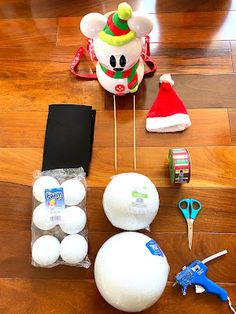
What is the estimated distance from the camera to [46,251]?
39.1 inches

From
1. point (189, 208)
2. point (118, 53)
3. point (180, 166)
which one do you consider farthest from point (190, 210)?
point (118, 53)

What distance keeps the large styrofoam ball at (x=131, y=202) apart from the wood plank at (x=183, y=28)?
69cm

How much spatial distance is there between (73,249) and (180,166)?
1.29 feet

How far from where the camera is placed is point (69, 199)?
107 cm

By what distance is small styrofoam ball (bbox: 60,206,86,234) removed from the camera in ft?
3.37

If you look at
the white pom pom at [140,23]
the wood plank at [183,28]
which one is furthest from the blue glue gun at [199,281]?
the wood plank at [183,28]

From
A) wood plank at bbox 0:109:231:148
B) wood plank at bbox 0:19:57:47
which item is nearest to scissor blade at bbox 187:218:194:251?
wood plank at bbox 0:109:231:148

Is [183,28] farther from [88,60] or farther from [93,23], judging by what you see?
[93,23]

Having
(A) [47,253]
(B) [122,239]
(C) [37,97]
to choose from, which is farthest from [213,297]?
(C) [37,97]

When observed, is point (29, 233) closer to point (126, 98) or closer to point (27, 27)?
point (126, 98)

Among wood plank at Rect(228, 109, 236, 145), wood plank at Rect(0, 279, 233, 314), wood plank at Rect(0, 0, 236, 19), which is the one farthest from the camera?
wood plank at Rect(0, 0, 236, 19)

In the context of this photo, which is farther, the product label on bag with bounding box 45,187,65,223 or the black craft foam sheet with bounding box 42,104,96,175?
the black craft foam sheet with bounding box 42,104,96,175

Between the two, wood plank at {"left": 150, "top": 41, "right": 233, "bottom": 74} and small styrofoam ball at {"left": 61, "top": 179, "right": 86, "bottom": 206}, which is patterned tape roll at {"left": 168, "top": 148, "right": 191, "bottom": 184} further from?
wood plank at {"left": 150, "top": 41, "right": 233, "bottom": 74}

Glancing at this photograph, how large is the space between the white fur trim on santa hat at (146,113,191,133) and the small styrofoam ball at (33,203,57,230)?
449 millimetres
